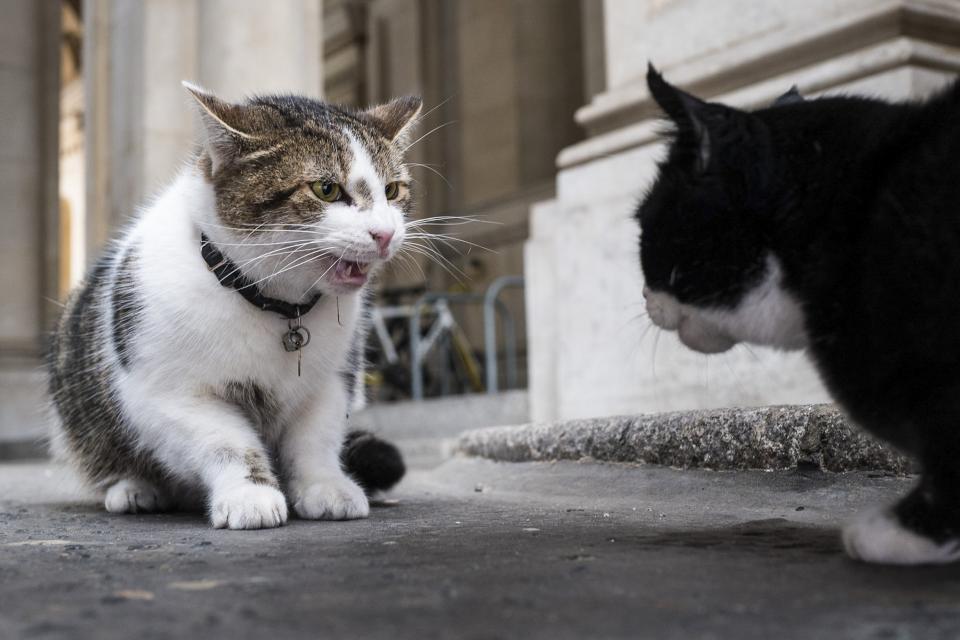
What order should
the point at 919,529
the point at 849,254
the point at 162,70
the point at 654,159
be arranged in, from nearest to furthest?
the point at 919,529 < the point at 849,254 < the point at 654,159 < the point at 162,70

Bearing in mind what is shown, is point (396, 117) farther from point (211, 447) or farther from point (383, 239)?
point (211, 447)

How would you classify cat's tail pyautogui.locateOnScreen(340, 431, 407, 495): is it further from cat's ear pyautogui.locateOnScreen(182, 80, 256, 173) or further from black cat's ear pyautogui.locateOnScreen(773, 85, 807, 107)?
black cat's ear pyautogui.locateOnScreen(773, 85, 807, 107)

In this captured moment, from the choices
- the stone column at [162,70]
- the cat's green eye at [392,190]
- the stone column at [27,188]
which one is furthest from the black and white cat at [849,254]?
the stone column at [27,188]

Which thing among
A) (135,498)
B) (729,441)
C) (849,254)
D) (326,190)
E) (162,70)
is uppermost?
(162,70)

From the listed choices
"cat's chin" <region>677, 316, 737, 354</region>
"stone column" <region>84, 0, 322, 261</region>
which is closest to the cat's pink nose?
"cat's chin" <region>677, 316, 737, 354</region>

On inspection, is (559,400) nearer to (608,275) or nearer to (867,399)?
(608,275)

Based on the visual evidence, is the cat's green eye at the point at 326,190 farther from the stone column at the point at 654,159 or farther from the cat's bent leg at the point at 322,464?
the stone column at the point at 654,159

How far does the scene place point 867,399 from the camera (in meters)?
1.53

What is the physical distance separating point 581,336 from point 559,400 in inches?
12.6

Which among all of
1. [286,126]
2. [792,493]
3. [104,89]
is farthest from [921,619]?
[104,89]

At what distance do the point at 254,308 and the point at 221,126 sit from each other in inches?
16.6

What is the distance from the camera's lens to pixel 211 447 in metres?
2.29

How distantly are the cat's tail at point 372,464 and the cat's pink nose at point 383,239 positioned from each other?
741 mm

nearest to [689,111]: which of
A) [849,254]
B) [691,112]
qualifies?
[691,112]
